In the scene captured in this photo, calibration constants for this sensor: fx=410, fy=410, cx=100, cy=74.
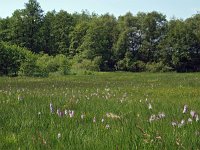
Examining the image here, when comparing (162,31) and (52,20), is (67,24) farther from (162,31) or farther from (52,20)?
(162,31)

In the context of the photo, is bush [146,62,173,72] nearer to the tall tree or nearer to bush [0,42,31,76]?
the tall tree

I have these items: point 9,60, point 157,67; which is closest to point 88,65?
point 157,67

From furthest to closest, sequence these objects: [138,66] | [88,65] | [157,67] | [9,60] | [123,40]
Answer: [123,40]
[138,66]
[157,67]
[88,65]
[9,60]

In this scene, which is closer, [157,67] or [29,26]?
[157,67]

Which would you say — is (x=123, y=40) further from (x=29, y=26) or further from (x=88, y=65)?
(x=29, y=26)

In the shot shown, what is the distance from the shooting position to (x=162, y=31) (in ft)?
335

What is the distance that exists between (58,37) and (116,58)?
1889 centimetres

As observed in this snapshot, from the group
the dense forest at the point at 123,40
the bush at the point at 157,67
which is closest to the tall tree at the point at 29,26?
the dense forest at the point at 123,40

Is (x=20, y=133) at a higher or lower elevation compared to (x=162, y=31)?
lower

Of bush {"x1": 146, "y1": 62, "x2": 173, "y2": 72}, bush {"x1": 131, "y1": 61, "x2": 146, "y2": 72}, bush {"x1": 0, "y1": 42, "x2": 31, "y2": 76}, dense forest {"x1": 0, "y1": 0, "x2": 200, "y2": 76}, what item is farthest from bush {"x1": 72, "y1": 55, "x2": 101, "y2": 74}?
bush {"x1": 0, "y1": 42, "x2": 31, "y2": 76}

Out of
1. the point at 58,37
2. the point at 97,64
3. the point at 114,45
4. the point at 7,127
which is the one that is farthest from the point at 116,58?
the point at 7,127

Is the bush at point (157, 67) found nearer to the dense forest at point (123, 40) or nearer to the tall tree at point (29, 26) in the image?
the dense forest at point (123, 40)

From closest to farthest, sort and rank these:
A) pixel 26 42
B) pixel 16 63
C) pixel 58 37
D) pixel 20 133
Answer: pixel 20 133, pixel 16 63, pixel 26 42, pixel 58 37

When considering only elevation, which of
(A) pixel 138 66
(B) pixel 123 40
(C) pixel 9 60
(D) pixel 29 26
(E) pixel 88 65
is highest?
(D) pixel 29 26
